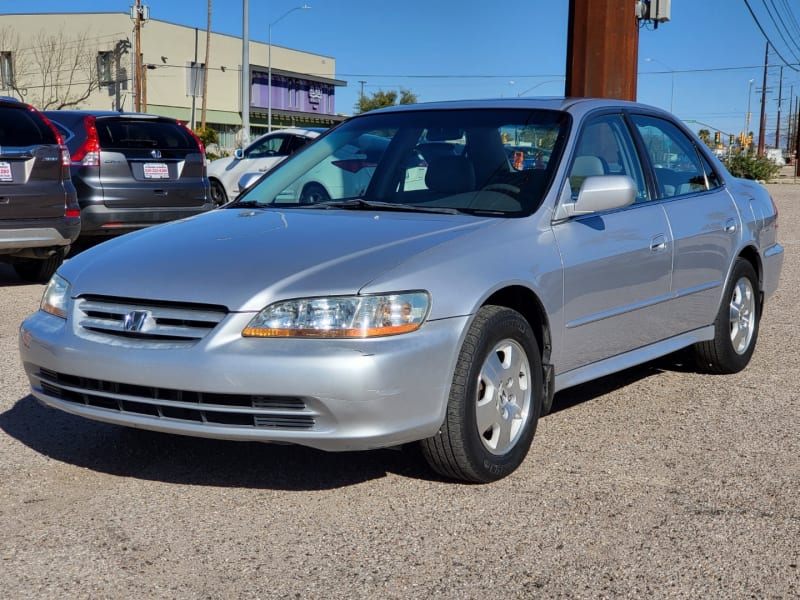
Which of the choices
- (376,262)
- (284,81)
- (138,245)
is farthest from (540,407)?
(284,81)

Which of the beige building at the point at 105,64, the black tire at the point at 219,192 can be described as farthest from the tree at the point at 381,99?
the black tire at the point at 219,192

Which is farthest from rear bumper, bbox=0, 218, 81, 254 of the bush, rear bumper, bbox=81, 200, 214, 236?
the bush

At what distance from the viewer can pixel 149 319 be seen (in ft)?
12.6

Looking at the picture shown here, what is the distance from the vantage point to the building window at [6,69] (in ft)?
194

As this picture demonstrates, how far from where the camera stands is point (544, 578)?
3293 millimetres

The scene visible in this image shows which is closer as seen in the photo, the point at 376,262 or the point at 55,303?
the point at 376,262

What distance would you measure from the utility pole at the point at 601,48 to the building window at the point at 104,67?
1903 inches

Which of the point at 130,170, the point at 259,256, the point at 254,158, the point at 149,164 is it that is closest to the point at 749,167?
the point at 254,158

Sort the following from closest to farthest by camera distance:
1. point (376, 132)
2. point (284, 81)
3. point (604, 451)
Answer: point (604, 451)
point (376, 132)
point (284, 81)

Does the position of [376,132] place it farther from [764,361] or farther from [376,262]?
[764,361]

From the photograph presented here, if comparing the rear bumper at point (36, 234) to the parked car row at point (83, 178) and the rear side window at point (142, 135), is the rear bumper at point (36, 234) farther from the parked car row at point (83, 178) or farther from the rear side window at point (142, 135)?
the rear side window at point (142, 135)

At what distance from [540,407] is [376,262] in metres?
1.06

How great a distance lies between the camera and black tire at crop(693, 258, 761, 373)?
6047mm

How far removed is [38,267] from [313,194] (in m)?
5.83
